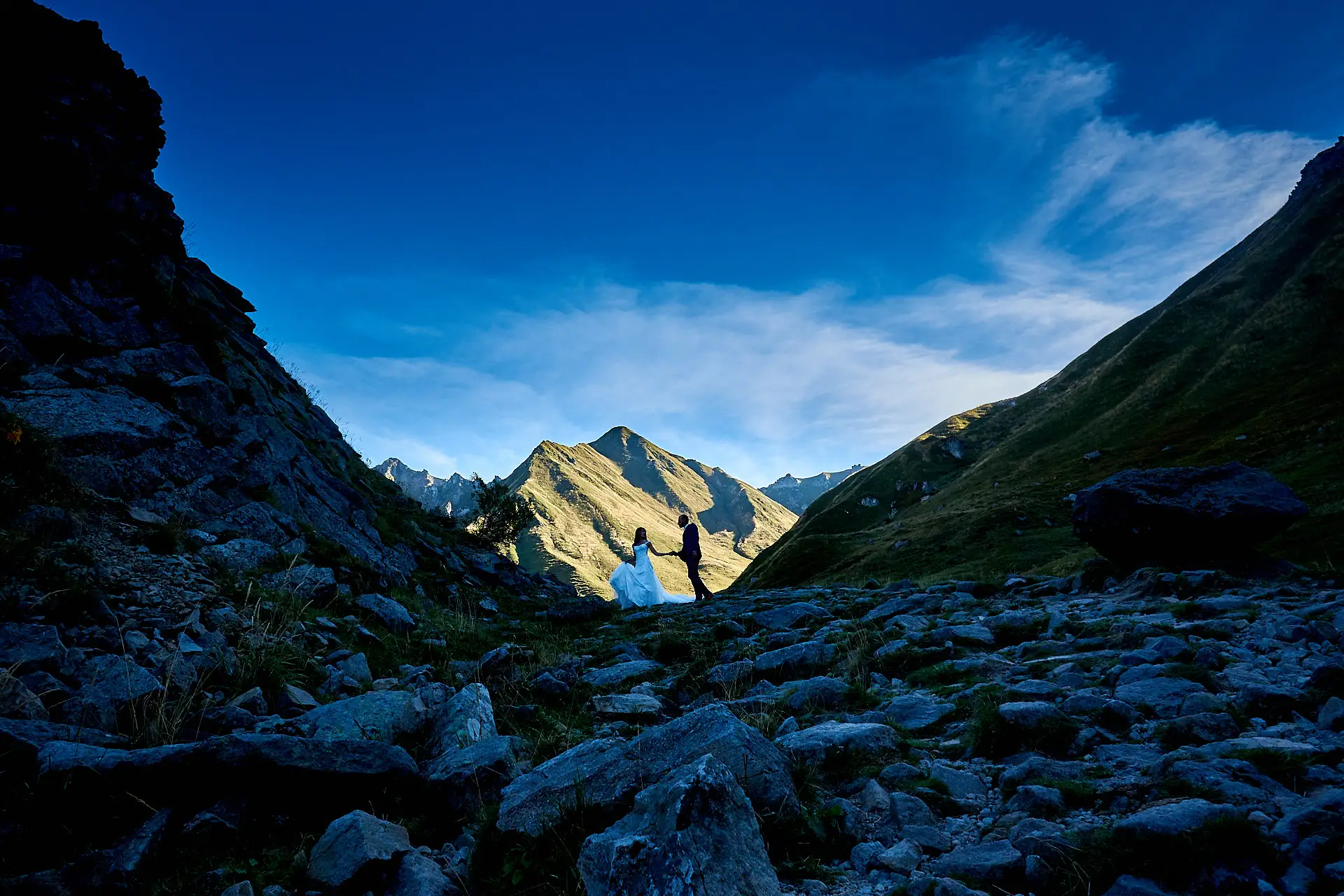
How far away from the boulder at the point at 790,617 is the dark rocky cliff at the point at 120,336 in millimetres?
13715

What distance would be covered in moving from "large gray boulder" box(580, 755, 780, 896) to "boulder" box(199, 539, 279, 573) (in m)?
12.6

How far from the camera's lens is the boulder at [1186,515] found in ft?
55.1

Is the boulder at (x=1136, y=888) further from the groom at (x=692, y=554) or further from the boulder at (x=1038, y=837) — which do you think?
the groom at (x=692, y=554)

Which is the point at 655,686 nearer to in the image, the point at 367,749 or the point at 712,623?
the point at 367,749

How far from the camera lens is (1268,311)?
9700cm

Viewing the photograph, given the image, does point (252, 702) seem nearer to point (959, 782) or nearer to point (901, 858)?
point (901, 858)

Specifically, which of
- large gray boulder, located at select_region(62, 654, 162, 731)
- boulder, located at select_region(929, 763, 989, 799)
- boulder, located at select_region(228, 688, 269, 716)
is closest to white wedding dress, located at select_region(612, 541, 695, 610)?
boulder, located at select_region(228, 688, 269, 716)

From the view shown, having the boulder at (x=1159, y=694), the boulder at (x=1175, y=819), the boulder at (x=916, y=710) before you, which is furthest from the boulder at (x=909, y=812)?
the boulder at (x=1159, y=694)

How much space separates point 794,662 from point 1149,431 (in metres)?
98.8

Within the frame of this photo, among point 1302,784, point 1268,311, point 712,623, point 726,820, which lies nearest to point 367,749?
point 726,820

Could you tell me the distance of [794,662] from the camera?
1166cm

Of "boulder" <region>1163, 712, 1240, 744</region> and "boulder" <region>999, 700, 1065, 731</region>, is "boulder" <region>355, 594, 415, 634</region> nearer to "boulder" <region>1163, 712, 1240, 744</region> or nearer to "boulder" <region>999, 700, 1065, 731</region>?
"boulder" <region>999, 700, 1065, 731</region>

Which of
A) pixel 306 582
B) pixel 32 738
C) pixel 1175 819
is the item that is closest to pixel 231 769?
pixel 32 738

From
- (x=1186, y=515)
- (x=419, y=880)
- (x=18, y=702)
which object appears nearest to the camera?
(x=419, y=880)
